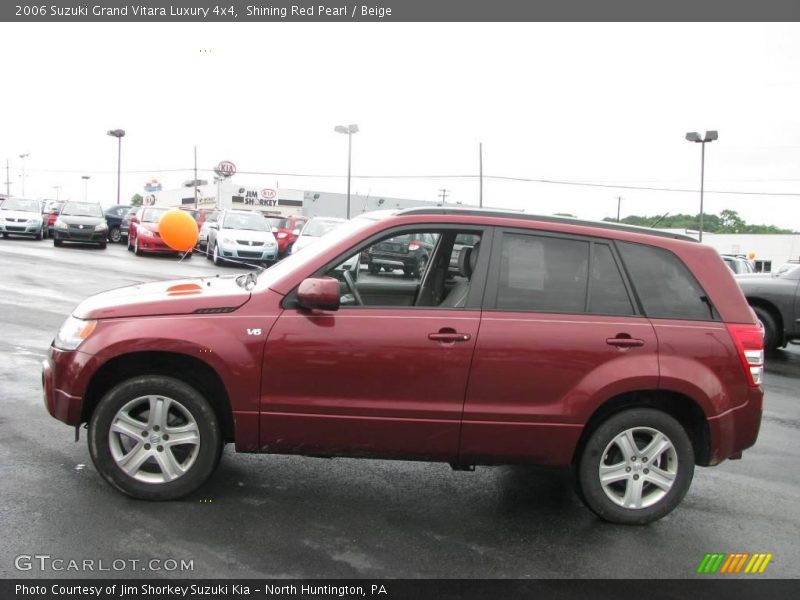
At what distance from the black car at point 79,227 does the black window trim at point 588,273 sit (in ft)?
72.2

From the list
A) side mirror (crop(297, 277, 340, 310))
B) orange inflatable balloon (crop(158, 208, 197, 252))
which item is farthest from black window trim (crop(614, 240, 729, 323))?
orange inflatable balloon (crop(158, 208, 197, 252))

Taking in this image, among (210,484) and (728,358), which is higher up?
(728,358)

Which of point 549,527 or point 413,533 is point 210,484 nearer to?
point 413,533

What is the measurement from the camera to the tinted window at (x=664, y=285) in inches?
166

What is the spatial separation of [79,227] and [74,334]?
69.2ft

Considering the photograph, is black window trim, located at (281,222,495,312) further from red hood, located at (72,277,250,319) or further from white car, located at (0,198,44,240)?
white car, located at (0,198,44,240)

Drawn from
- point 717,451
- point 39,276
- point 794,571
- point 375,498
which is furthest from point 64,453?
point 39,276

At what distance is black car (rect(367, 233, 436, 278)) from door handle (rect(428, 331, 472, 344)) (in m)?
0.66

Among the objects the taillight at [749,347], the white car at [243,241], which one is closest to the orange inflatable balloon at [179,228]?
the white car at [243,241]

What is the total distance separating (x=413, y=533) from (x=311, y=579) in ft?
2.53

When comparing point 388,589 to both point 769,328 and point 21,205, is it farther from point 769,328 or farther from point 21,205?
point 21,205

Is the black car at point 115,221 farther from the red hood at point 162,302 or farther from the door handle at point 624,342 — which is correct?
the door handle at point 624,342

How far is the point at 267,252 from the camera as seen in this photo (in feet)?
67.3

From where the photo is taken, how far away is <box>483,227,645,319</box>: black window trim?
13.5 feet
